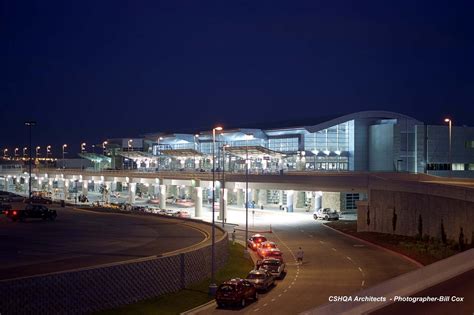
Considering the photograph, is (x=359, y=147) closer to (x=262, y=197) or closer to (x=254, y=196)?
(x=262, y=197)

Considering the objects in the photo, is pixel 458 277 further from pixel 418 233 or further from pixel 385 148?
pixel 385 148

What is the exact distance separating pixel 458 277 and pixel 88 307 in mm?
14112

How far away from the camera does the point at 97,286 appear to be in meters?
24.4

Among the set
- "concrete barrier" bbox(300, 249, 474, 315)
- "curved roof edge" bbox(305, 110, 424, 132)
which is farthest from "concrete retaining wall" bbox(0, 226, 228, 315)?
"curved roof edge" bbox(305, 110, 424, 132)

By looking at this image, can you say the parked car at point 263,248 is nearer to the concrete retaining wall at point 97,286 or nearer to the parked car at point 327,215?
the concrete retaining wall at point 97,286

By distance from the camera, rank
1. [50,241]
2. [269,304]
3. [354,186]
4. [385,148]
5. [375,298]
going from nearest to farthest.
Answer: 1. [375,298]
2. [269,304]
3. [50,241]
4. [354,186]
5. [385,148]

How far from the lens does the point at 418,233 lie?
48.3 meters

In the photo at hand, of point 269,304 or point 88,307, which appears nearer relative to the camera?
point 88,307

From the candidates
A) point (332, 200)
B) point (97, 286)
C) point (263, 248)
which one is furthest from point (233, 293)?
point (332, 200)

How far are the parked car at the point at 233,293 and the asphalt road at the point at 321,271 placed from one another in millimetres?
371

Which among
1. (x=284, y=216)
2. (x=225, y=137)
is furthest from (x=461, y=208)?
(x=225, y=137)

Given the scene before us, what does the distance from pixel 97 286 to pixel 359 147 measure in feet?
255

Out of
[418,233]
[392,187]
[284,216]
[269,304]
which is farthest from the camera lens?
[284,216]

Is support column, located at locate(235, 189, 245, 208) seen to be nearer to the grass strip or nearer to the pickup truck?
the pickup truck
